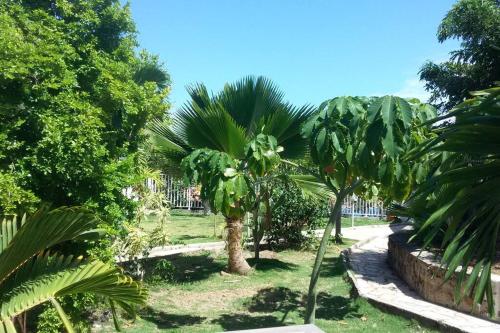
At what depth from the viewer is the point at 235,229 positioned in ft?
27.6

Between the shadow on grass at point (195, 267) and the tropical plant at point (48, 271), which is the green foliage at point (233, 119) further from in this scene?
the tropical plant at point (48, 271)

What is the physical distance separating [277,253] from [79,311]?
250 inches

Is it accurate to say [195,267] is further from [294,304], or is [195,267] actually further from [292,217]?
[294,304]

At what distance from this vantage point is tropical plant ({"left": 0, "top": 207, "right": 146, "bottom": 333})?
241cm

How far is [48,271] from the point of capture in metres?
2.70

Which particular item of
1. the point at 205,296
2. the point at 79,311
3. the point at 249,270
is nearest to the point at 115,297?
the point at 79,311

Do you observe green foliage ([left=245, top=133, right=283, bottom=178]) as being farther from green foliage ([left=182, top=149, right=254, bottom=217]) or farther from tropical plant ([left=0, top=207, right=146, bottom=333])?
tropical plant ([left=0, top=207, right=146, bottom=333])

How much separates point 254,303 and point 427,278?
2.45 meters

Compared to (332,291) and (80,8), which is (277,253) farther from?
(80,8)

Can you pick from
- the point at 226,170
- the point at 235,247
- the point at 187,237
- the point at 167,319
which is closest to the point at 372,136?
the point at 226,170

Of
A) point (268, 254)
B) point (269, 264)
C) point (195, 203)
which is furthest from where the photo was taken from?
point (195, 203)

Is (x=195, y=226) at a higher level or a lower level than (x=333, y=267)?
higher

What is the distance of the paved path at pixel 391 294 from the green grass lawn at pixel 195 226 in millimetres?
2138

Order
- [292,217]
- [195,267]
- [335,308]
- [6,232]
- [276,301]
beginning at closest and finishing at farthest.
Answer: [6,232] < [335,308] < [276,301] < [195,267] < [292,217]
